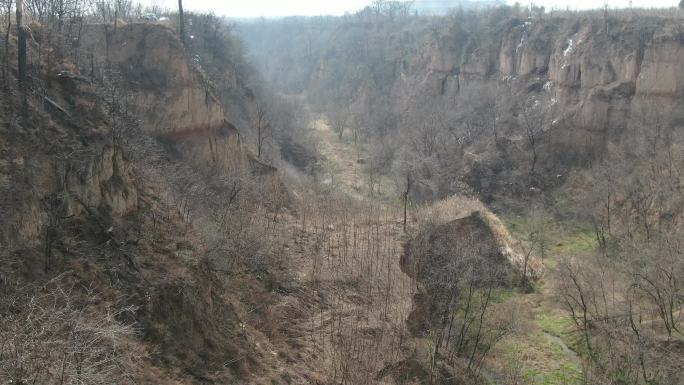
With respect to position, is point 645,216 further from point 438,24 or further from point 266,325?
point 438,24

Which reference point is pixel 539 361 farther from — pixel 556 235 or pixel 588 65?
pixel 588 65

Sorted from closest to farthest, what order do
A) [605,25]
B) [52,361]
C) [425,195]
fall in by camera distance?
1. [52,361]
2. [425,195]
3. [605,25]

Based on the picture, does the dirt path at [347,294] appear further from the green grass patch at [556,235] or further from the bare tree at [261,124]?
the bare tree at [261,124]

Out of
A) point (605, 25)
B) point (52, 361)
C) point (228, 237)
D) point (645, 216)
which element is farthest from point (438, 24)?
point (52, 361)

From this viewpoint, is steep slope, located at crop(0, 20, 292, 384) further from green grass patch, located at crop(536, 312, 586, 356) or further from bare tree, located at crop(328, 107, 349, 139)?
bare tree, located at crop(328, 107, 349, 139)

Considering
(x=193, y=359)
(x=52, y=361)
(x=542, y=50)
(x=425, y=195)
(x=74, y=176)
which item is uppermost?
(x=542, y=50)

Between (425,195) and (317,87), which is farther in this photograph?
(317,87)

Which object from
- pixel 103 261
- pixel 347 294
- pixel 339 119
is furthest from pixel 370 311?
pixel 339 119
